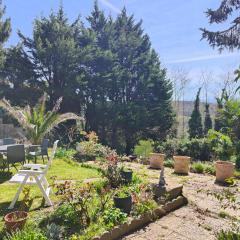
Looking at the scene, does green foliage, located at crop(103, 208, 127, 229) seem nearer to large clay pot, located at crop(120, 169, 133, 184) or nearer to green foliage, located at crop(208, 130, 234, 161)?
large clay pot, located at crop(120, 169, 133, 184)

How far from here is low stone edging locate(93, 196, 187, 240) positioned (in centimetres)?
410

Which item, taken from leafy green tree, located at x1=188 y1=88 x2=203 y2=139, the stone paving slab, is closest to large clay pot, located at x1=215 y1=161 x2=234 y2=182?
the stone paving slab

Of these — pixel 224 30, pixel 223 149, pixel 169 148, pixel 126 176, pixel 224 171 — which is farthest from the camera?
pixel 169 148

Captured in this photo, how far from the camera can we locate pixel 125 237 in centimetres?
426

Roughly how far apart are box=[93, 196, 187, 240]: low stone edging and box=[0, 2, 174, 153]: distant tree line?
51.8ft

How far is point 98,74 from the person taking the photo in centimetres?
2166

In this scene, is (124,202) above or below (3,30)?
below

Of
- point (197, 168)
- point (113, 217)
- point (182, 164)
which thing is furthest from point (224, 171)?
point (113, 217)

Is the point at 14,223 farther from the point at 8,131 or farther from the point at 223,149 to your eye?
the point at 8,131

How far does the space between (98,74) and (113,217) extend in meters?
18.0

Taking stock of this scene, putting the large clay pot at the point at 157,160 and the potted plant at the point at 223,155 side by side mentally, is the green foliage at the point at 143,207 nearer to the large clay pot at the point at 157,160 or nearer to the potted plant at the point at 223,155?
the potted plant at the point at 223,155

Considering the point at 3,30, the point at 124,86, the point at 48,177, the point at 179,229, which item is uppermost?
the point at 3,30

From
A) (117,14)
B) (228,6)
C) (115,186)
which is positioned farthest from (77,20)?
(115,186)

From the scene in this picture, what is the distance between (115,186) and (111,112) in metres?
16.1
